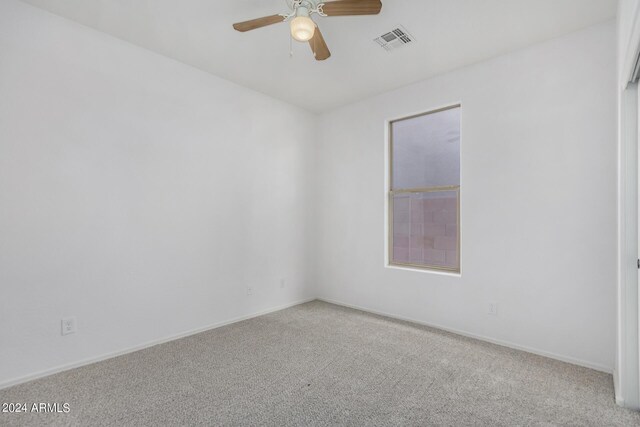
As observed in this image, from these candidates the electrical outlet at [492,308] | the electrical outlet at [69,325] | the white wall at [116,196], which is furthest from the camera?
the electrical outlet at [492,308]

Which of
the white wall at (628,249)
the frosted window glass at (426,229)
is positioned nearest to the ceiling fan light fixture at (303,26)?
the white wall at (628,249)

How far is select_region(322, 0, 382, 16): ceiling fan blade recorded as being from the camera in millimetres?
1920

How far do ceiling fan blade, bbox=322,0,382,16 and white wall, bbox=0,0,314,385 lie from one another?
6.15 ft

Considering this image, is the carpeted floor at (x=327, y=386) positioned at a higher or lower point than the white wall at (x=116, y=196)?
lower

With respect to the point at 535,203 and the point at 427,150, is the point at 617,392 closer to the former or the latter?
the point at 535,203

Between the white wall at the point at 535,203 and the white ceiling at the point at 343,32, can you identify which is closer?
the white ceiling at the point at 343,32

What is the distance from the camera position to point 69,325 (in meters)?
2.49

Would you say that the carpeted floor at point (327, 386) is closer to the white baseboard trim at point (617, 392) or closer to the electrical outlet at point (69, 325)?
the white baseboard trim at point (617, 392)

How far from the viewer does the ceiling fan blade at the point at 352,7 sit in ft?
6.30

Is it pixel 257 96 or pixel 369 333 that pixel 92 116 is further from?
pixel 369 333

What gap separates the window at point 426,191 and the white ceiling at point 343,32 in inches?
22.8

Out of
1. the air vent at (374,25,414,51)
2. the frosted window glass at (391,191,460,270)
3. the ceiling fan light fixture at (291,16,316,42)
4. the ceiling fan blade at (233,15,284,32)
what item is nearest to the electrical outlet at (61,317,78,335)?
the ceiling fan blade at (233,15,284,32)

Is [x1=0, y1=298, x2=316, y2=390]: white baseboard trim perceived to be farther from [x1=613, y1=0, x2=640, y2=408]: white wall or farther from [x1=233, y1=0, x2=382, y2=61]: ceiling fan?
[x1=613, y1=0, x2=640, y2=408]: white wall

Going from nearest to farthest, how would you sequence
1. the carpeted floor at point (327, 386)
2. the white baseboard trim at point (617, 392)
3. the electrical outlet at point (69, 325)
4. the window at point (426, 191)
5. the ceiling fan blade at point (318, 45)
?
the carpeted floor at point (327, 386) < the white baseboard trim at point (617, 392) < the ceiling fan blade at point (318, 45) < the electrical outlet at point (69, 325) < the window at point (426, 191)
